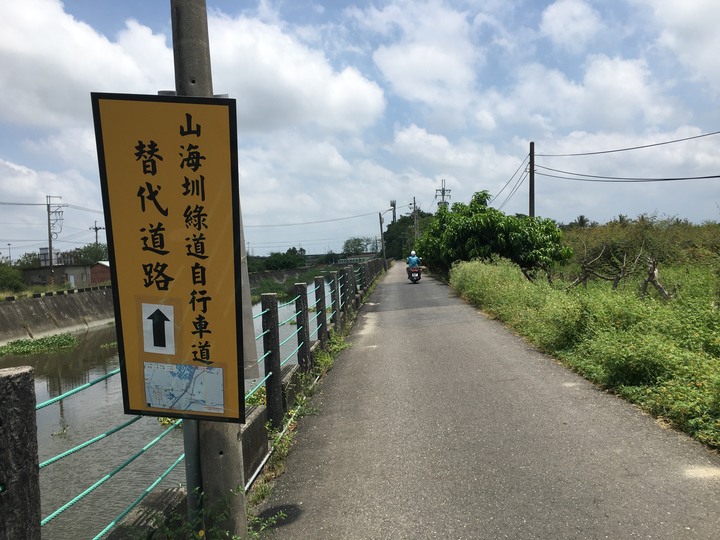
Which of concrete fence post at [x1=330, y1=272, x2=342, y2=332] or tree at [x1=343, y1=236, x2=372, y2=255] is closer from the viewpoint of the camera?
concrete fence post at [x1=330, y1=272, x2=342, y2=332]

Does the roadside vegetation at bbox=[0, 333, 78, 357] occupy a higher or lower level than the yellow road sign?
lower

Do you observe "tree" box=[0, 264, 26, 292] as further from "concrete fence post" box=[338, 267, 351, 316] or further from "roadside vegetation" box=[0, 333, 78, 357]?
"concrete fence post" box=[338, 267, 351, 316]

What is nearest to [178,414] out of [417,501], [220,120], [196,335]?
[196,335]

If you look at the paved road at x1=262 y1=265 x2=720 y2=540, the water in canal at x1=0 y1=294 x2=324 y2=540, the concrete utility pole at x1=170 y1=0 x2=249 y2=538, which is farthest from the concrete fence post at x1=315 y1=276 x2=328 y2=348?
the concrete utility pole at x1=170 y1=0 x2=249 y2=538

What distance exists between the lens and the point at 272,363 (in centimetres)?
489

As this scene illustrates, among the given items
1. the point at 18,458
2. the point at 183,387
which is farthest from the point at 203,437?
the point at 18,458

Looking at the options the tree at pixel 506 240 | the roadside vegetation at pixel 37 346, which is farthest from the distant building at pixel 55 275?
the tree at pixel 506 240

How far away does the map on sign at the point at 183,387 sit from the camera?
2.56m

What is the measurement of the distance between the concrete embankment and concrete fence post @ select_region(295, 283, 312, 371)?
18656 millimetres

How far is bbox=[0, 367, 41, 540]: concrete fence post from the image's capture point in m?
1.65

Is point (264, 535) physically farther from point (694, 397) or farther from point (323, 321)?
point (323, 321)

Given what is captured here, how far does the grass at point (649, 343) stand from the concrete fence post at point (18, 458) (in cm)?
437

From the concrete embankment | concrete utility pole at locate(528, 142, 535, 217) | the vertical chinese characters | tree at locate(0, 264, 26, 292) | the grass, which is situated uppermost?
concrete utility pole at locate(528, 142, 535, 217)

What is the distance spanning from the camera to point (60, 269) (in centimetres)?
5197
